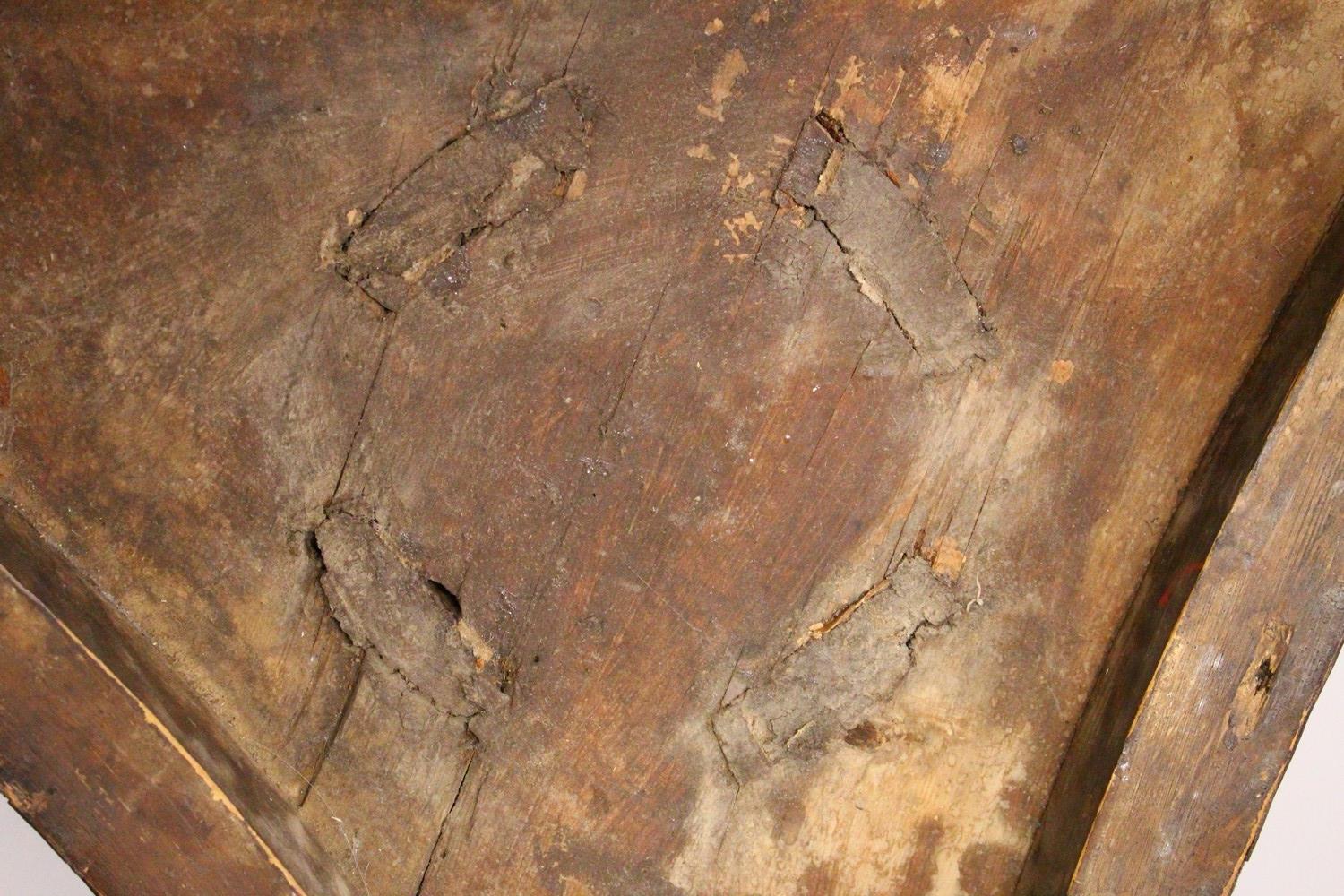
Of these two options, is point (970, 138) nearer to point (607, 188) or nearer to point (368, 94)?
point (607, 188)

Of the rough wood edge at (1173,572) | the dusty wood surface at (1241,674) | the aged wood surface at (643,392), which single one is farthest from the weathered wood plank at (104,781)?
the dusty wood surface at (1241,674)

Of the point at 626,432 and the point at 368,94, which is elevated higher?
the point at 368,94

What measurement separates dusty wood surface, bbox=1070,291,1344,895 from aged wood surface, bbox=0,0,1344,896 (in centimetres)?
36

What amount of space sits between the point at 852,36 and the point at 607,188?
2.75ft

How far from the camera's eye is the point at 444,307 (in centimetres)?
283

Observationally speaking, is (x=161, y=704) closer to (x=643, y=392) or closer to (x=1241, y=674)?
(x=643, y=392)

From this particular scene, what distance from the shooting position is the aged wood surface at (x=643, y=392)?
8.98 feet

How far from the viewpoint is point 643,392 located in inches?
112

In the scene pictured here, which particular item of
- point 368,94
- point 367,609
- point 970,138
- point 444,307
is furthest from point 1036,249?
point 367,609

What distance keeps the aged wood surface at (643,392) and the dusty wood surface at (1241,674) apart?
0.36 m

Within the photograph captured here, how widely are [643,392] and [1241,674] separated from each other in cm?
177

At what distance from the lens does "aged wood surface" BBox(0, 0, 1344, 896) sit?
274cm

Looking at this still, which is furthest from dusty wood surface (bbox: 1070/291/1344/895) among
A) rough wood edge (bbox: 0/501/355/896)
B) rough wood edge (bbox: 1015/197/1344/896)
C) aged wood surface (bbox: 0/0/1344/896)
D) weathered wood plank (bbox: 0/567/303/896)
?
weathered wood plank (bbox: 0/567/303/896)

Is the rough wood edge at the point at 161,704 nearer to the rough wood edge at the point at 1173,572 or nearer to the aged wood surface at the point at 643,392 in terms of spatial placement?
the aged wood surface at the point at 643,392
